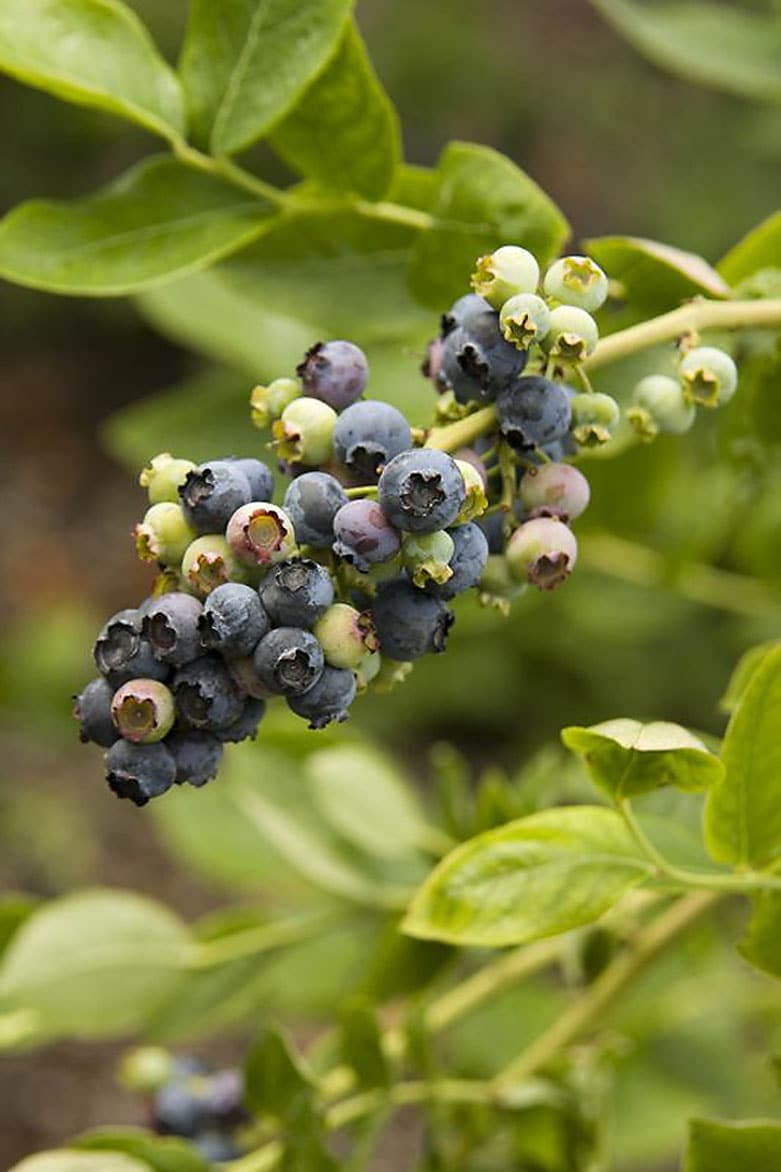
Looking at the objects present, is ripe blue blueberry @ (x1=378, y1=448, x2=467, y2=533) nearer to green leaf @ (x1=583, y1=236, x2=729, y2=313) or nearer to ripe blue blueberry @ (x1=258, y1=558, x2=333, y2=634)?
ripe blue blueberry @ (x1=258, y1=558, x2=333, y2=634)

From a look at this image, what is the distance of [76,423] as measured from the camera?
17.4 feet

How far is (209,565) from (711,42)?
0.76 m

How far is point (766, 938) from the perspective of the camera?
67 centimetres

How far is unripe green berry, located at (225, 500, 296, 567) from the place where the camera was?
0.53 m

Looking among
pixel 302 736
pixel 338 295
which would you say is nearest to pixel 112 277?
pixel 338 295

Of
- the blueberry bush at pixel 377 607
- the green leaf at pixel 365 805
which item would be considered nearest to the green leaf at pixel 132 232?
the blueberry bush at pixel 377 607

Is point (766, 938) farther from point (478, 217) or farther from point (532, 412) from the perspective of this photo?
point (478, 217)

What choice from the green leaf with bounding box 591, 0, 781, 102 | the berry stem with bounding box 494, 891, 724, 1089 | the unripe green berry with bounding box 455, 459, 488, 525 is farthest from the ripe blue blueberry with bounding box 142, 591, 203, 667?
the green leaf with bounding box 591, 0, 781, 102

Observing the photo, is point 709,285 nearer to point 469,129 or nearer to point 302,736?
point 302,736

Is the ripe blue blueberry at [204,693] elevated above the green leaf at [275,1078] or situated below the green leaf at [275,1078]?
above

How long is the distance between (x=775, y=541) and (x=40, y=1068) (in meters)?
2.64

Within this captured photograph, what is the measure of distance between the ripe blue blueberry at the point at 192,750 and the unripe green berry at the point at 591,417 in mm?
207

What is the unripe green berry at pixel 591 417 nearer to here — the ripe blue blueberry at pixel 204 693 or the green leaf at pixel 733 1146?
the ripe blue blueberry at pixel 204 693

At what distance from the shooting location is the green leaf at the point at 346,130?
0.81 m
